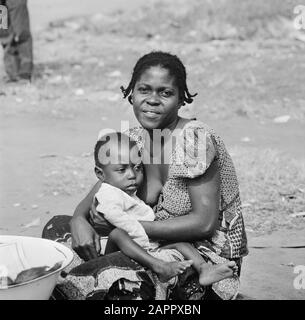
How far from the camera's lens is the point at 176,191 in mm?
3201

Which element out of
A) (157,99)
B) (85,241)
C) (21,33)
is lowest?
(85,241)

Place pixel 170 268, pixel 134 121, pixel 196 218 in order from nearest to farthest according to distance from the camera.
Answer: pixel 170 268, pixel 196 218, pixel 134 121

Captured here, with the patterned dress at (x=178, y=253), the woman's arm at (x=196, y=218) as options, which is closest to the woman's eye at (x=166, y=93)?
the patterned dress at (x=178, y=253)

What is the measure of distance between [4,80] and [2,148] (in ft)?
8.09

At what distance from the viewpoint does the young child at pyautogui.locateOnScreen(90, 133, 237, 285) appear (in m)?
3.00

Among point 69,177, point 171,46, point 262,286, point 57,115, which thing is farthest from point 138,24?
point 262,286

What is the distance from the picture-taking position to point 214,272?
3.02 metres

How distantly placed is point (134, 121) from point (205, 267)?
178 inches

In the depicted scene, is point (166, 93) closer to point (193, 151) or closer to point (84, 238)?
point (193, 151)

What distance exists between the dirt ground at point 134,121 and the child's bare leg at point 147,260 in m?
0.91

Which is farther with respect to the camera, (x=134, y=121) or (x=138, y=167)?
(x=134, y=121)

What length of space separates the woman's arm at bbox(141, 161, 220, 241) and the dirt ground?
786 millimetres

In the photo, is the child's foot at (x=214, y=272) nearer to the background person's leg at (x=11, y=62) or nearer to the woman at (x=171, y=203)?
the woman at (x=171, y=203)

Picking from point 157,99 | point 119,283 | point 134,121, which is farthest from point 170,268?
point 134,121
